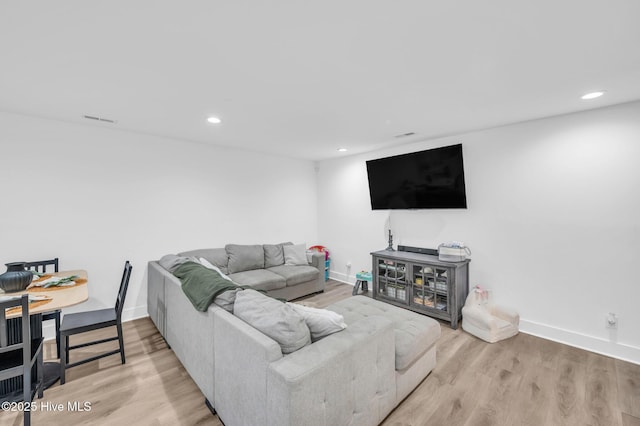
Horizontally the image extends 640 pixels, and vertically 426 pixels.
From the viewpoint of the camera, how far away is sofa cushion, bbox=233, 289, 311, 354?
1423 millimetres

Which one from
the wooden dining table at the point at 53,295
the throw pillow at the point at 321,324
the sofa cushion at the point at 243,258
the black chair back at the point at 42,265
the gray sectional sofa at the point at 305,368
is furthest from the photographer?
the sofa cushion at the point at 243,258

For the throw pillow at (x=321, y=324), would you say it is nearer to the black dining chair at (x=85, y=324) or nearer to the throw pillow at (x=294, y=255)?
the black dining chair at (x=85, y=324)

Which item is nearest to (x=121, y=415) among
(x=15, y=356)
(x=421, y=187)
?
(x=15, y=356)

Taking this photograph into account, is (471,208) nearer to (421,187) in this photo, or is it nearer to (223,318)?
(421,187)

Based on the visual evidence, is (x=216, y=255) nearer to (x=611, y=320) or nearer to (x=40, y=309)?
(x=40, y=309)

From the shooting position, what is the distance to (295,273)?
404 centimetres

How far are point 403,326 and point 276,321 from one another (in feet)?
3.99

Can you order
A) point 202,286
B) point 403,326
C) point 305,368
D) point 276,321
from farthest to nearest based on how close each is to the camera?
point 403,326 < point 202,286 < point 276,321 < point 305,368

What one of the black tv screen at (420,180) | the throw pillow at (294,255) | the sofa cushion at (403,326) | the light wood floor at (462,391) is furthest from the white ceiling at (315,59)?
the light wood floor at (462,391)

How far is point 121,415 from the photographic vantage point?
1843mm

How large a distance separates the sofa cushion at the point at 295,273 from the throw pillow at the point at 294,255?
13 centimetres

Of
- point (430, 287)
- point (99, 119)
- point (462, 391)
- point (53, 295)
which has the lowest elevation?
point (462, 391)

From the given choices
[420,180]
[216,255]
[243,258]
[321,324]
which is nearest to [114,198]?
[216,255]

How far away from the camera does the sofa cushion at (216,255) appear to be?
3.72 metres
